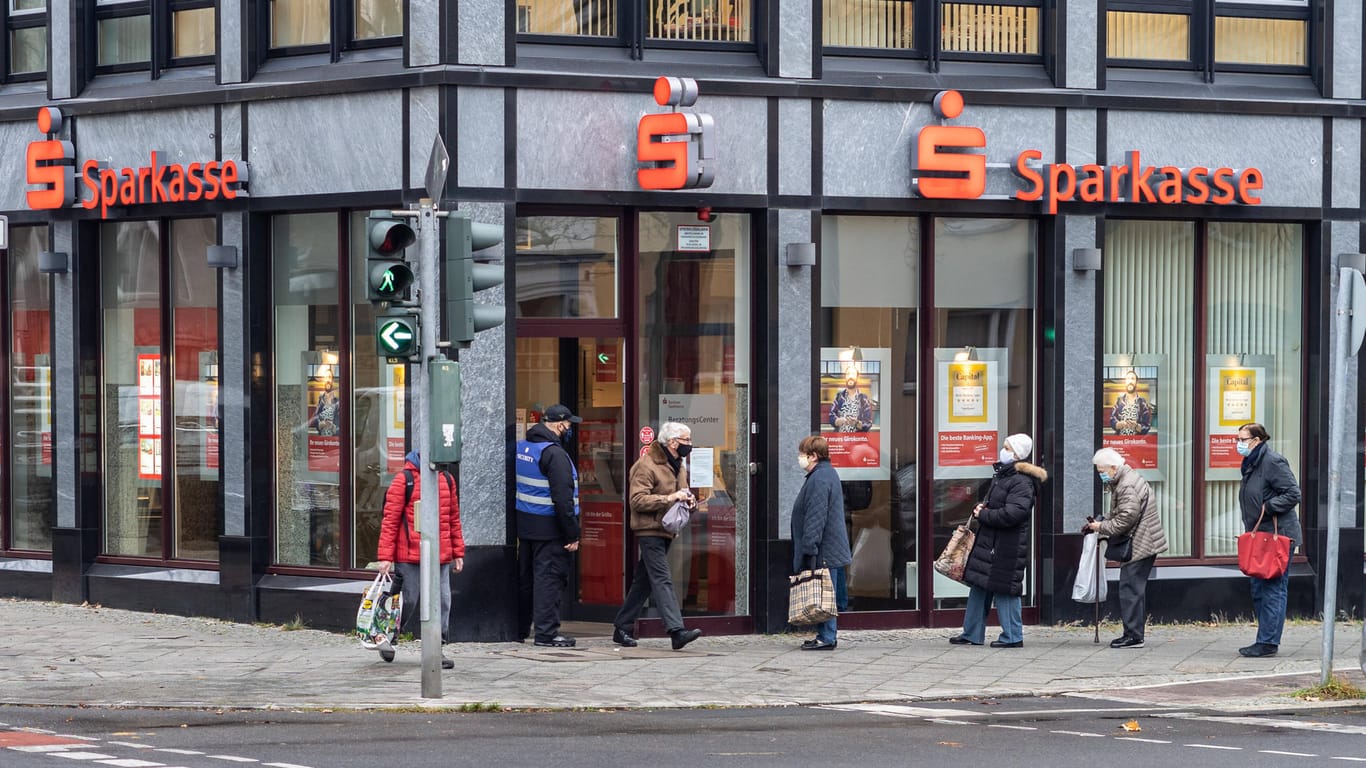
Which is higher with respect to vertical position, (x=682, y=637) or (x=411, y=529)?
(x=411, y=529)

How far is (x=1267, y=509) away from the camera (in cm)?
1576

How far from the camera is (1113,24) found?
17969mm

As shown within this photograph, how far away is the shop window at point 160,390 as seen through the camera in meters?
17.7

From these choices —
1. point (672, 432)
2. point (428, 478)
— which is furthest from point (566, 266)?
point (428, 478)

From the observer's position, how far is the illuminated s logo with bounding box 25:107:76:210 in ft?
58.6

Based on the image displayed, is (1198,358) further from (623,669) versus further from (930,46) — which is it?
(623,669)

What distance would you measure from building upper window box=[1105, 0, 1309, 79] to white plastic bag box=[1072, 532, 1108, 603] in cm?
446

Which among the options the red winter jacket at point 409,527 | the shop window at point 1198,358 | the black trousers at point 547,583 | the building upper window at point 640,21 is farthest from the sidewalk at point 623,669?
the building upper window at point 640,21

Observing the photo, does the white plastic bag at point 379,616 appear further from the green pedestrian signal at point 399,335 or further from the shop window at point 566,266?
the shop window at point 566,266

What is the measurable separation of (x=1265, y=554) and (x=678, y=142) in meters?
5.56

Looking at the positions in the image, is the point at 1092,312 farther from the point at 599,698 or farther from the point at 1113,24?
the point at 599,698

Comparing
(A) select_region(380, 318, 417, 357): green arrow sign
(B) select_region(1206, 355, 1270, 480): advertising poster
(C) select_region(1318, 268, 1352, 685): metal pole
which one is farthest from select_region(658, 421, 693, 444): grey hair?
(B) select_region(1206, 355, 1270, 480): advertising poster

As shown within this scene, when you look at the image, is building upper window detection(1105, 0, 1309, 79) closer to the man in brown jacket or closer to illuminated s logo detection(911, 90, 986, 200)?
illuminated s logo detection(911, 90, 986, 200)

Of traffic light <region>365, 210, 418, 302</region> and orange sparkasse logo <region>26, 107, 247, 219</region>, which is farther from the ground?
orange sparkasse logo <region>26, 107, 247, 219</region>
